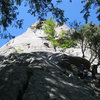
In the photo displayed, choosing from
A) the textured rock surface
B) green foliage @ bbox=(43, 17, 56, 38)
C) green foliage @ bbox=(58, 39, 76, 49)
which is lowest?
the textured rock surface

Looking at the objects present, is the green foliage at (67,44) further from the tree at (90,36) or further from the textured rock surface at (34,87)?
the textured rock surface at (34,87)

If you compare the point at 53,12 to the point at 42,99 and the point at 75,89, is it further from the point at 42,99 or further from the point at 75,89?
the point at 42,99

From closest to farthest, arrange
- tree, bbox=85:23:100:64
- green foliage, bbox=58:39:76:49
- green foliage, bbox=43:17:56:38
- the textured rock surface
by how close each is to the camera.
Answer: the textured rock surface → tree, bbox=85:23:100:64 → green foliage, bbox=58:39:76:49 → green foliage, bbox=43:17:56:38

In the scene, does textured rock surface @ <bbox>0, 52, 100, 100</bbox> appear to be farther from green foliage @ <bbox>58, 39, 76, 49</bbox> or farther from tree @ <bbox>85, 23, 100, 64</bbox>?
green foliage @ <bbox>58, 39, 76, 49</bbox>

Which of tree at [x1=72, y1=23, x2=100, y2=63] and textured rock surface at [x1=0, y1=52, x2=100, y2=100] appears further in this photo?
tree at [x1=72, y1=23, x2=100, y2=63]

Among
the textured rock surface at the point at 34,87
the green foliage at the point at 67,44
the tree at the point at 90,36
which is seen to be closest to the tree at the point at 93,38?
the tree at the point at 90,36

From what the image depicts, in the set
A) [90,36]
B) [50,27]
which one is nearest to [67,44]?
[90,36]

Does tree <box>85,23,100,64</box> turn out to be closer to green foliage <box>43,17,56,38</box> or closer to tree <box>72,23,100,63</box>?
tree <box>72,23,100,63</box>

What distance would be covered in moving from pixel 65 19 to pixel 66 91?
10.0 m

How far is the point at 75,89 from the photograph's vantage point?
28.1 ft

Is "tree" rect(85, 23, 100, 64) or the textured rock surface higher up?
"tree" rect(85, 23, 100, 64)

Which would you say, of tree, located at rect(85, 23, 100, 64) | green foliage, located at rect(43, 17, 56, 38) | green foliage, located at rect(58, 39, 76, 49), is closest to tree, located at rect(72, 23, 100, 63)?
tree, located at rect(85, 23, 100, 64)

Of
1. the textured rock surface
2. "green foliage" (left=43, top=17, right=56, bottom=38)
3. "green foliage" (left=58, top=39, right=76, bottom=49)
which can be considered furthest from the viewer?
"green foliage" (left=43, top=17, right=56, bottom=38)

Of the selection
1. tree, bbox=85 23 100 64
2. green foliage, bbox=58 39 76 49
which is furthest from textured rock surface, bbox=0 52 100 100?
green foliage, bbox=58 39 76 49
